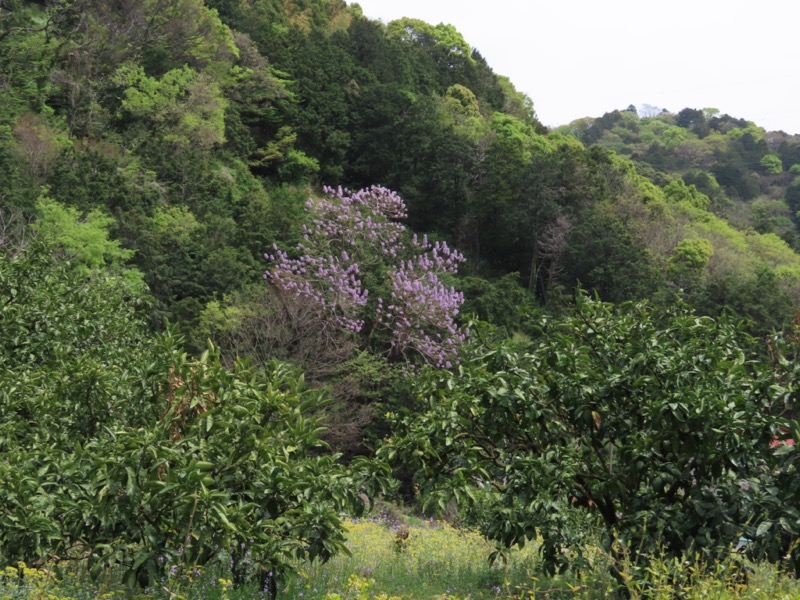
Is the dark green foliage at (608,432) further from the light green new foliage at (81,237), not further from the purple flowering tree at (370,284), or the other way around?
the light green new foliage at (81,237)

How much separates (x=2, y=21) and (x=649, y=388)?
1193 inches

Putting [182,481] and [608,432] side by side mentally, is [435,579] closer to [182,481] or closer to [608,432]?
[608,432]

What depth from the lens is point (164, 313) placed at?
2075 cm

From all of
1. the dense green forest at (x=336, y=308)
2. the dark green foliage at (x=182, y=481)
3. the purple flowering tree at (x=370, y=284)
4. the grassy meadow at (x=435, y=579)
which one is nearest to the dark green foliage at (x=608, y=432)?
the dense green forest at (x=336, y=308)

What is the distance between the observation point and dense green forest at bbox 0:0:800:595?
15.5 ft

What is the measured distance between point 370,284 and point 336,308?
1523 mm

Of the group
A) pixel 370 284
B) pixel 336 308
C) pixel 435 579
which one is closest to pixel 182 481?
pixel 435 579

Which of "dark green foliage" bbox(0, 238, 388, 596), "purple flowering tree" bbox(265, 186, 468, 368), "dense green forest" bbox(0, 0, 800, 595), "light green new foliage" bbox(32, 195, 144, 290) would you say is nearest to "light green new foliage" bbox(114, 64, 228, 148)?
"dense green forest" bbox(0, 0, 800, 595)

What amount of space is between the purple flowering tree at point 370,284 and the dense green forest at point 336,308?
0.12 m

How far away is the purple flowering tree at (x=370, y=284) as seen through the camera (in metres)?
21.3

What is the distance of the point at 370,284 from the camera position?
74.6ft

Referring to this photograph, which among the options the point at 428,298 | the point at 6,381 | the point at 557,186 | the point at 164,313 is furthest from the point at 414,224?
the point at 6,381

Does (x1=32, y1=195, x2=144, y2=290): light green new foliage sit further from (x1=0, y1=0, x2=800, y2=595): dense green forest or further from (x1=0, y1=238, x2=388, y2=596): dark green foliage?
(x1=0, y1=238, x2=388, y2=596): dark green foliage

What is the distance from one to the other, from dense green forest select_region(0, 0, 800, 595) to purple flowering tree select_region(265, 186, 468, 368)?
0.12 m
